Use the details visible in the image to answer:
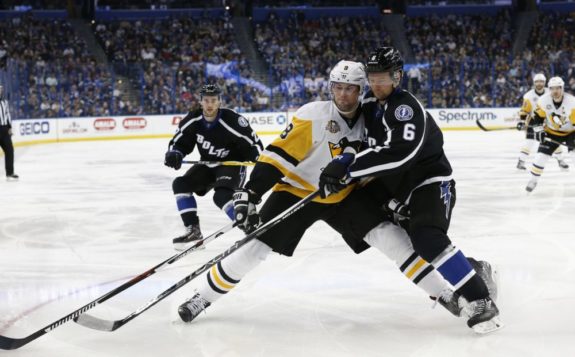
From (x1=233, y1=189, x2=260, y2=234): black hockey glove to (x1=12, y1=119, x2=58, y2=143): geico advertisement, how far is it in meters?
12.2

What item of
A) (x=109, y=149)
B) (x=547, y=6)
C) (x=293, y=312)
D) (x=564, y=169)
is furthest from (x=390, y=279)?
(x=547, y=6)

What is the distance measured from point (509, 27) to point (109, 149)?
578 inches

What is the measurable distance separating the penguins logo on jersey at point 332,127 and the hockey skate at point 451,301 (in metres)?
0.81

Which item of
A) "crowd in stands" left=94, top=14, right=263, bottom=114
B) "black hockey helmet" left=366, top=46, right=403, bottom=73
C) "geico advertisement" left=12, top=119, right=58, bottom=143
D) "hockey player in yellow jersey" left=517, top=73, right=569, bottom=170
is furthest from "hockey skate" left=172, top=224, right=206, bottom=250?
"crowd in stands" left=94, top=14, right=263, bottom=114

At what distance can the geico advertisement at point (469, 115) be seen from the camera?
17.8 meters

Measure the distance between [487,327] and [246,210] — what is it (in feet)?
3.47

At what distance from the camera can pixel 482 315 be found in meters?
2.83

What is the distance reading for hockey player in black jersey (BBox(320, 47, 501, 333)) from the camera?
2.80 m

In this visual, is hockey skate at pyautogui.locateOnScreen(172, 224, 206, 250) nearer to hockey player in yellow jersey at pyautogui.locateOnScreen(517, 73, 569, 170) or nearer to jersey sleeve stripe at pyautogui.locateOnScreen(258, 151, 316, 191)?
jersey sleeve stripe at pyautogui.locateOnScreen(258, 151, 316, 191)

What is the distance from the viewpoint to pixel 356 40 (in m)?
22.3

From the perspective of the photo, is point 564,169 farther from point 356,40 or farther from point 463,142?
point 356,40

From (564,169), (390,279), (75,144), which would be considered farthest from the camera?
(75,144)

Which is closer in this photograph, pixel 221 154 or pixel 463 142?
pixel 221 154

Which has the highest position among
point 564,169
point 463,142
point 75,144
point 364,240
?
point 364,240
